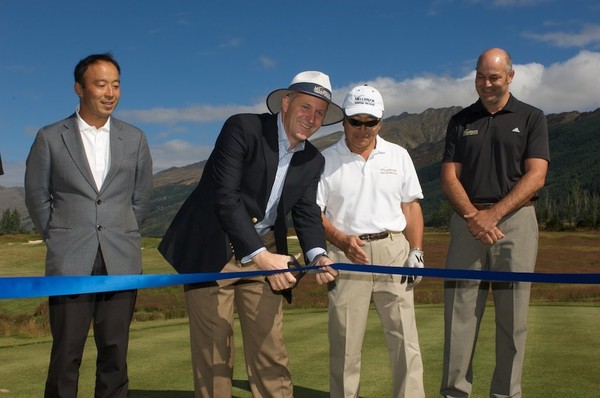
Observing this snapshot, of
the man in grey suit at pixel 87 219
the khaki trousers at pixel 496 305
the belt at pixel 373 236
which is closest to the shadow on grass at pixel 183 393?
the khaki trousers at pixel 496 305

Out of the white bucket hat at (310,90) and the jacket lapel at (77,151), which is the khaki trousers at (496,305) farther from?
the jacket lapel at (77,151)

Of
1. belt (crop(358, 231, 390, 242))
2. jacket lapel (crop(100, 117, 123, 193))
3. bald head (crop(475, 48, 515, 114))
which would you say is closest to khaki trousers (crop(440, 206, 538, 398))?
belt (crop(358, 231, 390, 242))

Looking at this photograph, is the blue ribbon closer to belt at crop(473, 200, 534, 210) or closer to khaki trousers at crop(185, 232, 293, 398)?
khaki trousers at crop(185, 232, 293, 398)

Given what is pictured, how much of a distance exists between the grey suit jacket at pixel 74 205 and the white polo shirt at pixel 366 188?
146cm

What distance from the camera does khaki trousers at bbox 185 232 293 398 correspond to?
13.7 feet

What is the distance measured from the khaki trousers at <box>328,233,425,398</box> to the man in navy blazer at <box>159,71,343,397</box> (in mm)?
670

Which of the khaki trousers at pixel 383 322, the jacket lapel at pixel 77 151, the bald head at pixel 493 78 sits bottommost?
the khaki trousers at pixel 383 322

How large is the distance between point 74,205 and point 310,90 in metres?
1.54

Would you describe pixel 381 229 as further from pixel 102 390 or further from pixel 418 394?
pixel 102 390

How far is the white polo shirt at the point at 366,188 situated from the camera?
496 centimetres

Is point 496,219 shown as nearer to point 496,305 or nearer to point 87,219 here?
point 496,305

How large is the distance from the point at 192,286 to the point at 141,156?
2.91 ft

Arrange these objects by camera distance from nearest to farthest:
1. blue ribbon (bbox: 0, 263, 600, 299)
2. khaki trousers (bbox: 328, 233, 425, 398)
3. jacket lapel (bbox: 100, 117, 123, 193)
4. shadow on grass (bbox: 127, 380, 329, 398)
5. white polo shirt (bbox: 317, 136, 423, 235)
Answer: blue ribbon (bbox: 0, 263, 600, 299) < jacket lapel (bbox: 100, 117, 123, 193) < khaki trousers (bbox: 328, 233, 425, 398) < white polo shirt (bbox: 317, 136, 423, 235) < shadow on grass (bbox: 127, 380, 329, 398)

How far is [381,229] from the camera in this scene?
16.3 feet
